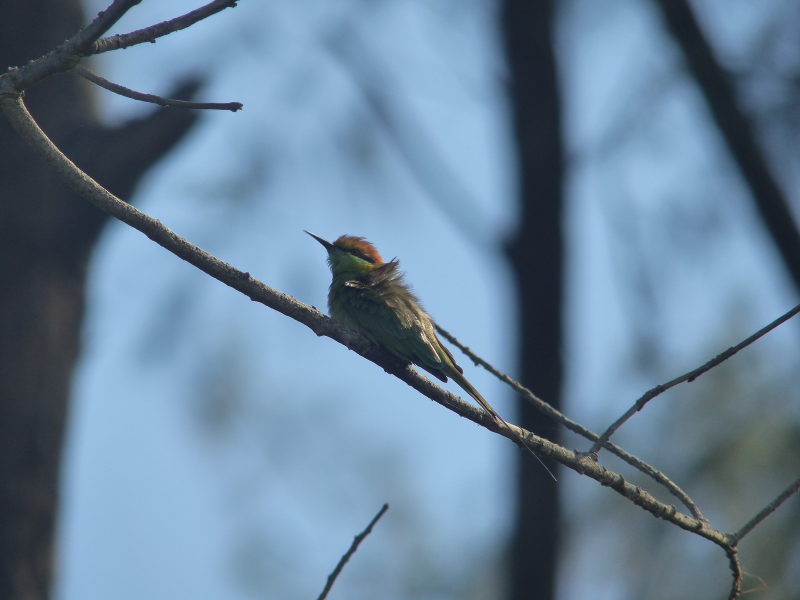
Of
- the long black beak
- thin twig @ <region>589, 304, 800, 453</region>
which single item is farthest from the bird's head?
thin twig @ <region>589, 304, 800, 453</region>

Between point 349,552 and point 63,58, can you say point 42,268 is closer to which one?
point 63,58

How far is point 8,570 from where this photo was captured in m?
3.47

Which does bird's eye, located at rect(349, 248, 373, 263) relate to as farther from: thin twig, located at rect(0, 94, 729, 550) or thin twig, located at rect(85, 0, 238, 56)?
thin twig, located at rect(85, 0, 238, 56)

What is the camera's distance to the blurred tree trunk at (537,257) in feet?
12.1

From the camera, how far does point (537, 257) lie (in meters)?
4.10

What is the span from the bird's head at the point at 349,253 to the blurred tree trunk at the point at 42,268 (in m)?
1.11

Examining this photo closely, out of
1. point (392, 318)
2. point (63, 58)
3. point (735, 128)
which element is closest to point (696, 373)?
point (392, 318)

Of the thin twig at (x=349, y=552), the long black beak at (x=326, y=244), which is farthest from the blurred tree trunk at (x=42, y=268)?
the thin twig at (x=349, y=552)

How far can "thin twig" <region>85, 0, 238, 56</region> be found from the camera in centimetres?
136

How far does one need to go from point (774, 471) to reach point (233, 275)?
6889mm

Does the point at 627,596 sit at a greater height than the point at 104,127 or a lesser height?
greater

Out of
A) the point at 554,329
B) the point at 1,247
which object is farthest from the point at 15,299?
the point at 554,329

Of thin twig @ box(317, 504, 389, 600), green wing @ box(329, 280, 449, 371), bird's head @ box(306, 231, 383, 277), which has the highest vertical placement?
bird's head @ box(306, 231, 383, 277)

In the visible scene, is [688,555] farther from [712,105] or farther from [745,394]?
[712,105]
